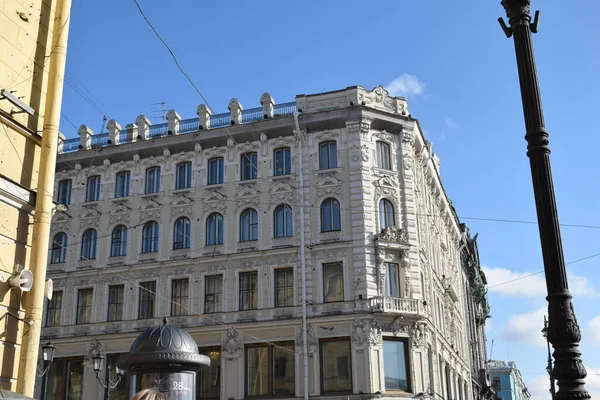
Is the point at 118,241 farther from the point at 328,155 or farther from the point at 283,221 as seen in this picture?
the point at 328,155

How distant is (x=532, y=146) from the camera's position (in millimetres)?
7426

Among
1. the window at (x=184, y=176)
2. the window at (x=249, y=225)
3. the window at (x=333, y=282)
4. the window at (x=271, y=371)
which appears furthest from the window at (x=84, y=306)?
the window at (x=333, y=282)

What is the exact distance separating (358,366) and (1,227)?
76.6 feet

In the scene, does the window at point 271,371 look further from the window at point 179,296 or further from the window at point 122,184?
the window at point 122,184

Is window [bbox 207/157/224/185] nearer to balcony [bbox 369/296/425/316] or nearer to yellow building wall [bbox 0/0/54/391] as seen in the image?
balcony [bbox 369/296/425/316]

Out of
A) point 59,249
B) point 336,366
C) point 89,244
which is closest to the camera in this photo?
point 336,366

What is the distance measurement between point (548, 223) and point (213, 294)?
94.3 ft

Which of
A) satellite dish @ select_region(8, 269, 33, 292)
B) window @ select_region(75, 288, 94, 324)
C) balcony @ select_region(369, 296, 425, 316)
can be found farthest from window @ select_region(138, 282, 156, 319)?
satellite dish @ select_region(8, 269, 33, 292)

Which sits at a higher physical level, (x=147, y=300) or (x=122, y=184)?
(x=122, y=184)

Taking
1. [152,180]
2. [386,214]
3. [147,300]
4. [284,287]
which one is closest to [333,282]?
[284,287]

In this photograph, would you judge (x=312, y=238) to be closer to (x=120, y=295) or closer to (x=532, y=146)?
(x=120, y=295)

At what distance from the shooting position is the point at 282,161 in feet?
117

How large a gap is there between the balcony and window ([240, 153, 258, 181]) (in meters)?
8.91

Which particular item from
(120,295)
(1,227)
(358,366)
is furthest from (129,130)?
(1,227)
